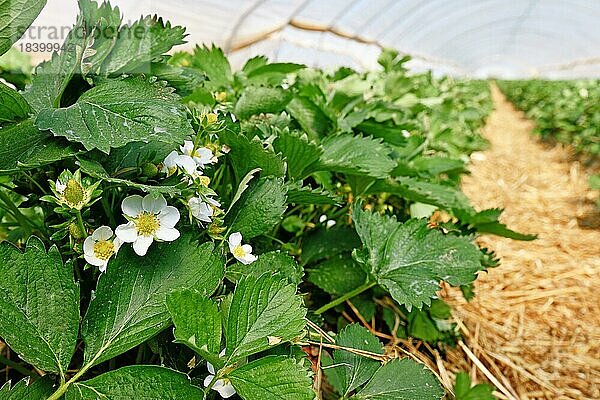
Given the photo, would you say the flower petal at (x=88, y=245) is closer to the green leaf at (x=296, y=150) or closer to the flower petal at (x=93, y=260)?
the flower petal at (x=93, y=260)


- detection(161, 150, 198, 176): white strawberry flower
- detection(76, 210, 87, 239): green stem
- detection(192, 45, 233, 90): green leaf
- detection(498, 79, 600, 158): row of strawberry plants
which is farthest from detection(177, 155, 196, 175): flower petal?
detection(498, 79, 600, 158): row of strawberry plants

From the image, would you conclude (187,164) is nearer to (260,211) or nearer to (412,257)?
(260,211)

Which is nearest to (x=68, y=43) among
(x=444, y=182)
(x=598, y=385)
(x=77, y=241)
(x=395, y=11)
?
(x=77, y=241)

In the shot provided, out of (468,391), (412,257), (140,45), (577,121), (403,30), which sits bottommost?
(403,30)

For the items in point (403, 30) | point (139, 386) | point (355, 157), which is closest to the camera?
point (139, 386)

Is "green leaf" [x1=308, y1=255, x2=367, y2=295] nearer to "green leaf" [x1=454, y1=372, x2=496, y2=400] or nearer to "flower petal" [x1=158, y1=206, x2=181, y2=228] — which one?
"green leaf" [x1=454, y1=372, x2=496, y2=400]

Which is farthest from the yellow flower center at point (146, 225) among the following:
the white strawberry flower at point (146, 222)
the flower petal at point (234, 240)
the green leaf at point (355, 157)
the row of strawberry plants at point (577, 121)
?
the row of strawberry plants at point (577, 121)

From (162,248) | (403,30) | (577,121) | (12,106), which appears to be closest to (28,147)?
(12,106)
